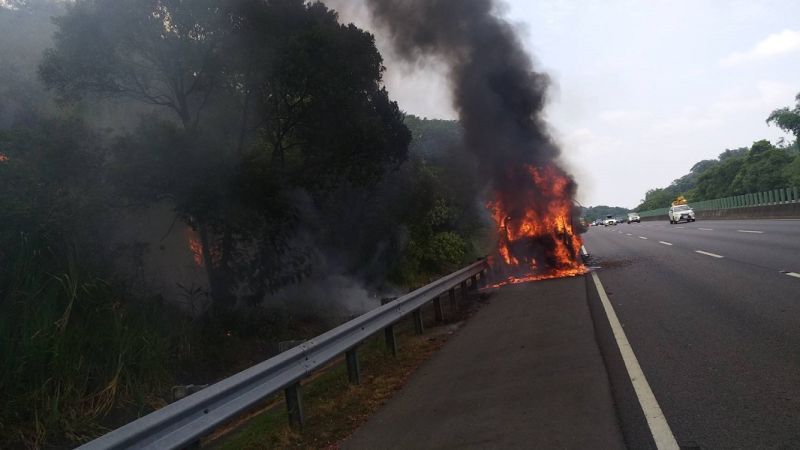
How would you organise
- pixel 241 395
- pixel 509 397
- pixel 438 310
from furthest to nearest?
pixel 438 310, pixel 509 397, pixel 241 395

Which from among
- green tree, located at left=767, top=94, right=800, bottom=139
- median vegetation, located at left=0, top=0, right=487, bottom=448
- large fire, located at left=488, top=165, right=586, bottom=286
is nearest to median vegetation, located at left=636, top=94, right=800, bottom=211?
green tree, located at left=767, top=94, right=800, bottom=139

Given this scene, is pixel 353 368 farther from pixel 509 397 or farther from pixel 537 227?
pixel 537 227

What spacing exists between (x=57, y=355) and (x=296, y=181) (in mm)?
7095

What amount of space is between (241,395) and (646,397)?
10.7 feet

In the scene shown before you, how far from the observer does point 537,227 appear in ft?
57.6

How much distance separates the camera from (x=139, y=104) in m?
13.5

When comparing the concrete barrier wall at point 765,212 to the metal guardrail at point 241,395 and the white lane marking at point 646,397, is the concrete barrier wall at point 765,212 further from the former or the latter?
the metal guardrail at point 241,395

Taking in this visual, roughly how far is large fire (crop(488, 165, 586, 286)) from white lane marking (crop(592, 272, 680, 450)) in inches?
365

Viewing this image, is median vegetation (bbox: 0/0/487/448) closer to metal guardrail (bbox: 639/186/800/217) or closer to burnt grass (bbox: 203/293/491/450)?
burnt grass (bbox: 203/293/491/450)

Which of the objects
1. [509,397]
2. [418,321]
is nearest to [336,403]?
[509,397]

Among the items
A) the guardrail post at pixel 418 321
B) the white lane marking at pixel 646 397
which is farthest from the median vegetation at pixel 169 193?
the white lane marking at pixel 646 397

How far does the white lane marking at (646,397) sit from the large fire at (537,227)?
9.28 m

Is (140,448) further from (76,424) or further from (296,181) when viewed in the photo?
(296,181)

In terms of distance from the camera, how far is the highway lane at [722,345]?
4.25m
